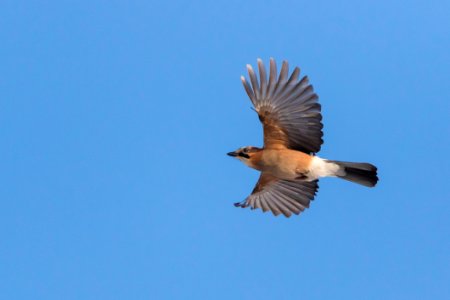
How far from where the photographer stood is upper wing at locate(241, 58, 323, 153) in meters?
14.4

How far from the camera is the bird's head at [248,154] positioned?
15086 millimetres

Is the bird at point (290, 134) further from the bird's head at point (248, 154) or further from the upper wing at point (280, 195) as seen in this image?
the upper wing at point (280, 195)

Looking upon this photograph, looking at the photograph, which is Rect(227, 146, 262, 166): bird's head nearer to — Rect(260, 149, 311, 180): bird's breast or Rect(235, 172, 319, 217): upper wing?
Rect(260, 149, 311, 180): bird's breast

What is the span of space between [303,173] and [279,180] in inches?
55.2

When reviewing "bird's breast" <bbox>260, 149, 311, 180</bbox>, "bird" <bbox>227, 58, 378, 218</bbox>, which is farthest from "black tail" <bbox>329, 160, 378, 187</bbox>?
"bird's breast" <bbox>260, 149, 311, 180</bbox>

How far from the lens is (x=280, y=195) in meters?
16.2

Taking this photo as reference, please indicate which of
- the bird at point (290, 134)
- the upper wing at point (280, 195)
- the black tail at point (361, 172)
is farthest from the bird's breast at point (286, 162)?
the upper wing at point (280, 195)

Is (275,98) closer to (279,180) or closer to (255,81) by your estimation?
(255,81)

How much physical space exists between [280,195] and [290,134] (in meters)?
1.70

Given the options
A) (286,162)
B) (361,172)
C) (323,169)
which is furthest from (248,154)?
(361,172)

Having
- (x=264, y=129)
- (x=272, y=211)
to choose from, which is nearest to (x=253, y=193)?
(x=272, y=211)

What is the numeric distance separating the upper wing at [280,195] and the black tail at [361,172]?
1.35 meters

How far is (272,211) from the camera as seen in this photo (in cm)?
1616

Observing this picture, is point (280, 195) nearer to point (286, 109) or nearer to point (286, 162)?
point (286, 162)
